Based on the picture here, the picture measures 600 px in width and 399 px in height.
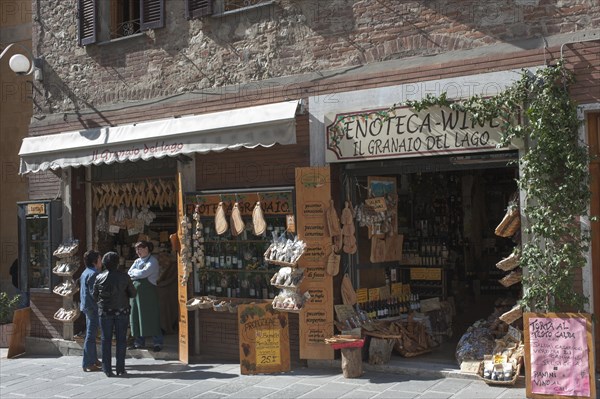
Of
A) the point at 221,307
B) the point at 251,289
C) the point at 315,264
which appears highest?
the point at 315,264

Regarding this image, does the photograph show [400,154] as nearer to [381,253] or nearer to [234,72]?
[381,253]

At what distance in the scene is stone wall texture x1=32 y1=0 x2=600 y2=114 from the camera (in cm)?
776

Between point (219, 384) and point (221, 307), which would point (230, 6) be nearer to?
point (221, 307)

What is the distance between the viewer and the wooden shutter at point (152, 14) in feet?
34.7

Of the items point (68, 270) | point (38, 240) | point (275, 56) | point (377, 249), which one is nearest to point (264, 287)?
point (377, 249)

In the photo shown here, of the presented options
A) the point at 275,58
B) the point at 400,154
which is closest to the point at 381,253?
the point at 400,154

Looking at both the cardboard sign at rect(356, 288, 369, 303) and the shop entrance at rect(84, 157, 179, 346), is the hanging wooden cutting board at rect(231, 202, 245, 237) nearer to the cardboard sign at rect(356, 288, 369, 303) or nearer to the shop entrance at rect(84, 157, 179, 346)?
the shop entrance at rect(84, 157, 179, 346)

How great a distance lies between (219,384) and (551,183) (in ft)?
14.5

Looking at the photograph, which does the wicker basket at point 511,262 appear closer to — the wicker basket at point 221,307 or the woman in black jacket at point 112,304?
the wicker basket at point 221,307

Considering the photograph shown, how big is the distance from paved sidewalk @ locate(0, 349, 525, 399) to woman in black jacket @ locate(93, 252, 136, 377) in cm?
32

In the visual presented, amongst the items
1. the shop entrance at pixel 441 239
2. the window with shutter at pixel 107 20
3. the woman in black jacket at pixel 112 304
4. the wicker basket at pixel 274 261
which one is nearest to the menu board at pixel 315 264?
the wicker basket at pixel 274 261

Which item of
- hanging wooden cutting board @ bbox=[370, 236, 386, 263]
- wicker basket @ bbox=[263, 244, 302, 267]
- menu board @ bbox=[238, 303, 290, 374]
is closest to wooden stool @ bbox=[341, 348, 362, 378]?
menu board @ bbox=[238, 303, 290, 374]

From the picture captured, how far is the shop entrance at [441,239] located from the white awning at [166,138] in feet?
3.67

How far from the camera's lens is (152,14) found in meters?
10.7
